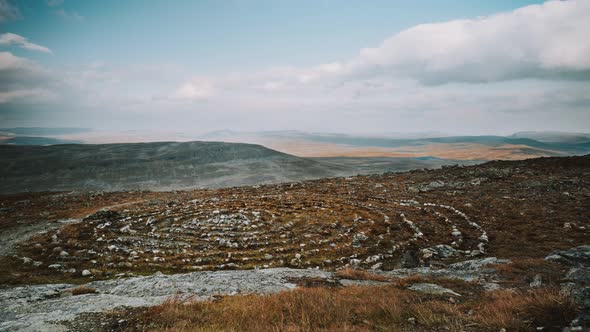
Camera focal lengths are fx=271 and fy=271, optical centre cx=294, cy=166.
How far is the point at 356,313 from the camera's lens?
255 inches

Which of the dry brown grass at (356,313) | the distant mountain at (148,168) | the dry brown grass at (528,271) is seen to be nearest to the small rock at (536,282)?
the dry brown grass at (528,271)

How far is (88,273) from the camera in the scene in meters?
11.0

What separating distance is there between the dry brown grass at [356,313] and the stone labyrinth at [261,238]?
4.99m

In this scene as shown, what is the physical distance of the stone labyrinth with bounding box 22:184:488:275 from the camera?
12.5 m

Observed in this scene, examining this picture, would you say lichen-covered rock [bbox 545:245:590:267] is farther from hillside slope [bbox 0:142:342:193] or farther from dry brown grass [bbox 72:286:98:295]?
hillside slope [bbox 0:142:342:193]

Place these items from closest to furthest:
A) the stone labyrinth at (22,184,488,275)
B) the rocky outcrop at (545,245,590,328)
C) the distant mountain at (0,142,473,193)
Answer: the rocky outcrop at (545,245,590,328), the stone labyrinth at (22,184,488,275), the distant mountain at (0,142,473,193)

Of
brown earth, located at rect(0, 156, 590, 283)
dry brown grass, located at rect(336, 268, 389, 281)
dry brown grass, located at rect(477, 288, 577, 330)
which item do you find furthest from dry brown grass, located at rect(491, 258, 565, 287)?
dry brown grass, located at rect(336, 268, 389, 281)

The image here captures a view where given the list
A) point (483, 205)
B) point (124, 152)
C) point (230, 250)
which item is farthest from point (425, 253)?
point (124, 152)

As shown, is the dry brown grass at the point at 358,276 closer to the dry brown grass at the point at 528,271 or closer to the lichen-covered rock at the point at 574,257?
the dry brown grass at the point at 528,271

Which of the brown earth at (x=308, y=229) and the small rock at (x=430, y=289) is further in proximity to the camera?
the brown earth at (x=308, y=229)

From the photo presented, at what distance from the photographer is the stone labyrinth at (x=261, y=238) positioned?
1254 cm

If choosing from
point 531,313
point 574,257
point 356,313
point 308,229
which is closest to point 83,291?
point 356,313

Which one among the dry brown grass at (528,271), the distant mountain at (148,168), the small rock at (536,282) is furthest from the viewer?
the distant mountain at (148,168)

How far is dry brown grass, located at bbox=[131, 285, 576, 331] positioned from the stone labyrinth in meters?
4.99
